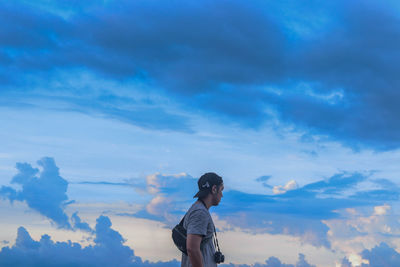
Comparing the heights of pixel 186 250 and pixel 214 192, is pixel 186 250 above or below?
below

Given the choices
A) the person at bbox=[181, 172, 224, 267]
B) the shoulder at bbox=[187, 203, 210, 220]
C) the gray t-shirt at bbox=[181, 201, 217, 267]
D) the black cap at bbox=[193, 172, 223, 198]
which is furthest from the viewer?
the black cap at bbox=[193, 172, 223, 198]

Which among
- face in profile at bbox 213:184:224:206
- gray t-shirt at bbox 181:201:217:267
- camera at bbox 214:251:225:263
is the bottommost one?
camera at bbox 214:251:225:263

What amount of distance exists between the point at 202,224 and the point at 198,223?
0.08m

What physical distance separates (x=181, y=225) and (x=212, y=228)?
2.24ft

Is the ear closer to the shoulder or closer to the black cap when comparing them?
the black cap

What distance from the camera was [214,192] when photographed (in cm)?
1000

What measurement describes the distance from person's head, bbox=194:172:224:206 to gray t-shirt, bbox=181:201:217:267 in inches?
8.1

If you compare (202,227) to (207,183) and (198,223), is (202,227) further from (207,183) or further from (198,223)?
(207,183)

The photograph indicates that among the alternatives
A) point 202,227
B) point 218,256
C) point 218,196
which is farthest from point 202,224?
point 218,256

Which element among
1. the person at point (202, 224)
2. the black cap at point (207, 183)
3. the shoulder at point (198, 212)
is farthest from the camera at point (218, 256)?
the black cap at point (207, 183)

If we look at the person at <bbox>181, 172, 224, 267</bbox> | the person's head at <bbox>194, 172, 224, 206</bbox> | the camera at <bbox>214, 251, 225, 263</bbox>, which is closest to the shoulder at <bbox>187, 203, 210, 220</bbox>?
the person at <bbox>181, 172, 224, 267</bbox>

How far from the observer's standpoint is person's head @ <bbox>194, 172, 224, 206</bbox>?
998 cm

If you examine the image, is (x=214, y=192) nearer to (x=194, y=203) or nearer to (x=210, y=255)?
(x=194, y=203)

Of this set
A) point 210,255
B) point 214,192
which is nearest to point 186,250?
point 210,255
